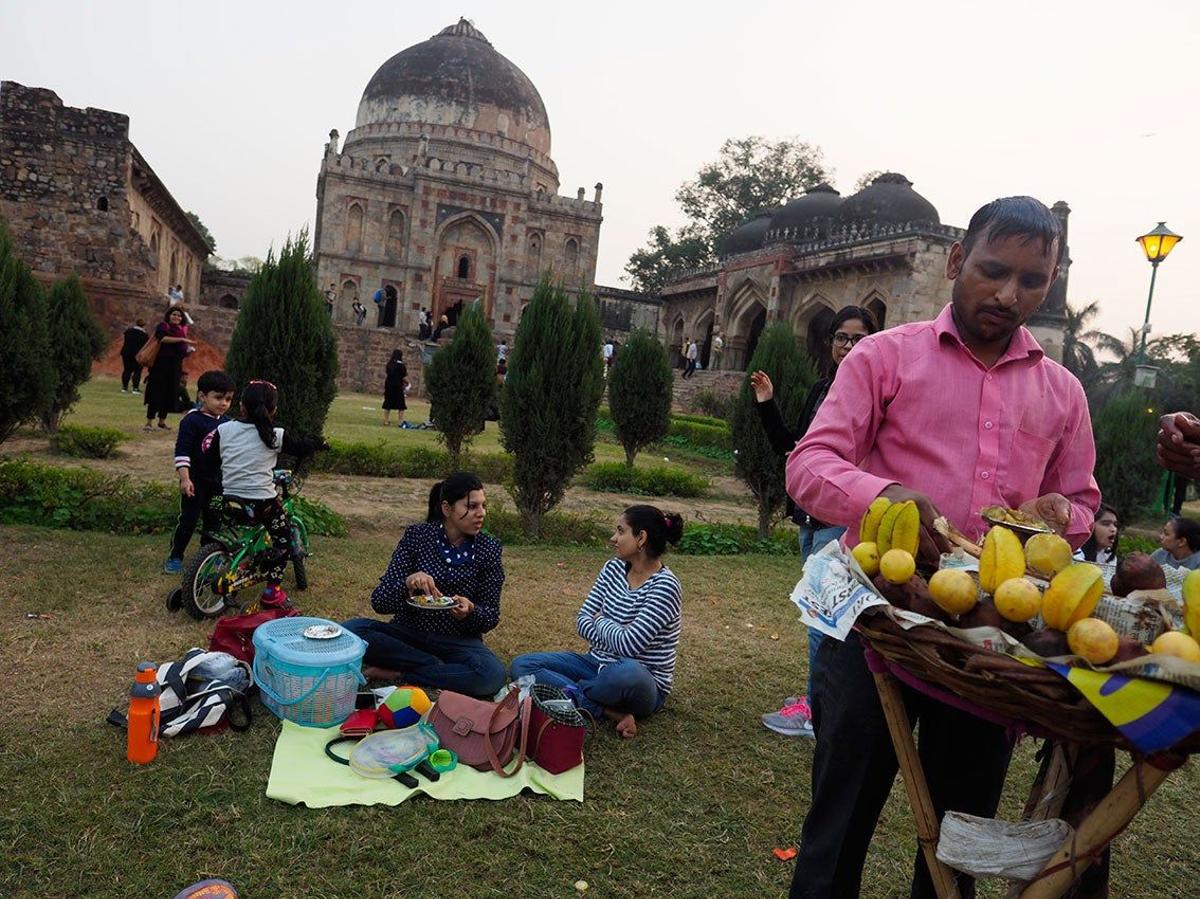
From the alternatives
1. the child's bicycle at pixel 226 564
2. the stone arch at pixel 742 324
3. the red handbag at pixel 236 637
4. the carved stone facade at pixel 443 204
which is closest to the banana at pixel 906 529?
the red handbag at pixel 236 637

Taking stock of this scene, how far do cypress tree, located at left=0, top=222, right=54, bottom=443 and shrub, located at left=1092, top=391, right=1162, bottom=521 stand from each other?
13.4 m

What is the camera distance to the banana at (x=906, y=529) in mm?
1454

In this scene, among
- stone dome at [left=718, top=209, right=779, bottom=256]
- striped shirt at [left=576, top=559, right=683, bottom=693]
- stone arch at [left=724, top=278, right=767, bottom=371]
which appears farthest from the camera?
stone dome at [left=718, top=209, right=779, bottom=256]

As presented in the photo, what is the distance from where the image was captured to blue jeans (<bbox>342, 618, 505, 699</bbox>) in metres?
3.97

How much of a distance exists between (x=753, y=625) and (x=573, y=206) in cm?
3291

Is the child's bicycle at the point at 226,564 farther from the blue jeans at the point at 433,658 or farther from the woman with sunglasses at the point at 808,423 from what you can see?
the woman with sunglasses at the point at 808,423

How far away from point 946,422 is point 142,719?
302cm

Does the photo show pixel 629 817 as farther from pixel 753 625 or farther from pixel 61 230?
pixel 61 230

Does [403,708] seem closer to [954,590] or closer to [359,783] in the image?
[359,783]

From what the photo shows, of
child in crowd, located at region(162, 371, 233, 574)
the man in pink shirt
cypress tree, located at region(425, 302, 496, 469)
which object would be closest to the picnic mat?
the man in pink shirt

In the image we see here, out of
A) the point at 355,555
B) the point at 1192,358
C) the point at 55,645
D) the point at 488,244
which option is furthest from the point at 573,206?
the point at 55,645

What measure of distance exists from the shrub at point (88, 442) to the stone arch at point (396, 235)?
26345 millimetres

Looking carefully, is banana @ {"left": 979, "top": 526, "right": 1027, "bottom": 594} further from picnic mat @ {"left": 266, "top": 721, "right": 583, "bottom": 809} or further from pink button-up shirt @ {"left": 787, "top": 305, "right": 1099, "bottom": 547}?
picnic mat @ {"left": 266, "top": 721, "right": 583, "bottom": 809}

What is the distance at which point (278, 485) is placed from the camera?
534 centimetres
